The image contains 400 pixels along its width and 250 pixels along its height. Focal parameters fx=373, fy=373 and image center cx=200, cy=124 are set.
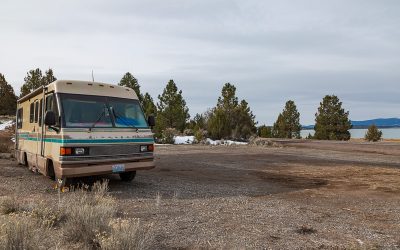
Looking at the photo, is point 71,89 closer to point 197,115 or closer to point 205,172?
point 205,172

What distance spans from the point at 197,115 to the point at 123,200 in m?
42.9

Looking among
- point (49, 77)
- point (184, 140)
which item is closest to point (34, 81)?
point (49, 77)

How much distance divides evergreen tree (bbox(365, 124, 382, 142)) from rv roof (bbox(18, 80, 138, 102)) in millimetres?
47425

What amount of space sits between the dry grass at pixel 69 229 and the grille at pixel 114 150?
2.05 meters

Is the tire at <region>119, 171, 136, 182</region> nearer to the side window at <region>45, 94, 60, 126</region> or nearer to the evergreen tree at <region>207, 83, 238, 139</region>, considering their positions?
the side window at <region>45, 94, 60, 126</region>

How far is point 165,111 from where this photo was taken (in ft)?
140

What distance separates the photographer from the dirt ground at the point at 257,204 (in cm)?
566

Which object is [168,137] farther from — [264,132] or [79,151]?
[79,151]

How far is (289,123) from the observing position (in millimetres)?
57250

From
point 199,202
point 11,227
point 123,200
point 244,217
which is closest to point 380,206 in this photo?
point 244,217

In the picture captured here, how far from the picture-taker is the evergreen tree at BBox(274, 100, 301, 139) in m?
57.0

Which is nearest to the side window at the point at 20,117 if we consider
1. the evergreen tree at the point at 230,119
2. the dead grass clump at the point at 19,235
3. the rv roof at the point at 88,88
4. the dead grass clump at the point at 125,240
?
the rv roof at the point at 88,88

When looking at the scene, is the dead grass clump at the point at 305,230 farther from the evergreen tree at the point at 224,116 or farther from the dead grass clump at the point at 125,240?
the evergreen tree at the point at 224,116

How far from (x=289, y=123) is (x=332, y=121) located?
23.5 ft
